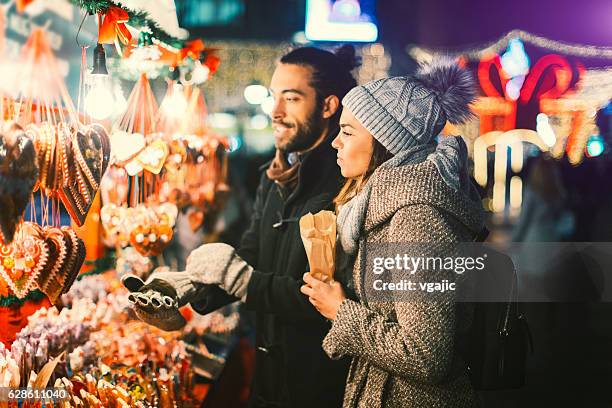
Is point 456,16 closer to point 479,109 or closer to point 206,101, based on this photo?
point 479,109

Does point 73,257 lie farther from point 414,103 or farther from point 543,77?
point 543,77

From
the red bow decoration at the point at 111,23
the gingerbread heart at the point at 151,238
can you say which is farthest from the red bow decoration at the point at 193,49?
the gingerbread heart at the point at 151,238

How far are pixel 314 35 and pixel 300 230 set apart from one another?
81cm

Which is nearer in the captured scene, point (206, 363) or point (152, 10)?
point (152, 10)

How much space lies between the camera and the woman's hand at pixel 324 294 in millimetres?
2711

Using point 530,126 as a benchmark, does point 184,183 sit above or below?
below

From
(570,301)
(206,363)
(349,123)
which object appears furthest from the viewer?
(206,363)

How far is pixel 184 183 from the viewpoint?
304 cm

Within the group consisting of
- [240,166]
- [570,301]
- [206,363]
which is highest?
[240,166]

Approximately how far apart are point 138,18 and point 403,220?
139 cm

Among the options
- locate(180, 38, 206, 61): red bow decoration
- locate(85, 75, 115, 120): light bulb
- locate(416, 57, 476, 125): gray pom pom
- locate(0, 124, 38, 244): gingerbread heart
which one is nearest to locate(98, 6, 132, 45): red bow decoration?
locate(85, 75, 115, 120): light bulb

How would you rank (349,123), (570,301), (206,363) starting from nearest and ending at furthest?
(349,123) < (570,301) < (206,363)

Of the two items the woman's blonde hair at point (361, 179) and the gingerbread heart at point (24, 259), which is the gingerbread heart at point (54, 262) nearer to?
the gingerbread heart at point (24, 259)

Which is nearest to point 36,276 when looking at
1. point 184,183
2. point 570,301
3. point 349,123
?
point 184,183
